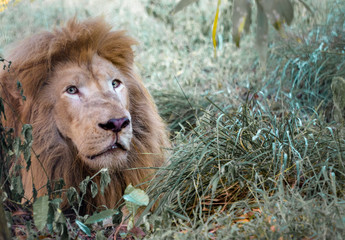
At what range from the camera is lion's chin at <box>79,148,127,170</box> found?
2980mm

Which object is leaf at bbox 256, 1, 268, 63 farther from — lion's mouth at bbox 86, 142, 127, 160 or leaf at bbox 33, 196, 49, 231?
lion's mouth at bbox 86, 142, 127, 160

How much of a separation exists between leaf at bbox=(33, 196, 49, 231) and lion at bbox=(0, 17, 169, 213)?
61 centimetres

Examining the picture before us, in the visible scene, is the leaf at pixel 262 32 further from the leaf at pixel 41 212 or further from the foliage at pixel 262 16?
the leaf at pixel 41 212

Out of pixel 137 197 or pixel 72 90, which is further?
pixel 72 90

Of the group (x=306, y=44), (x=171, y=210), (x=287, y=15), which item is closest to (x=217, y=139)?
(x=171, y=210)

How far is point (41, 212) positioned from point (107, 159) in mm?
712

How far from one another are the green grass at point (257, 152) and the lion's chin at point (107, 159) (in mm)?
261

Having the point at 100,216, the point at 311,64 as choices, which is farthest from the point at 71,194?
the point at 311,64

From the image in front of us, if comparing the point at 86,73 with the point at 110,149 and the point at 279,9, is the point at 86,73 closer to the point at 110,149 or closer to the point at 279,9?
the point at 110,149

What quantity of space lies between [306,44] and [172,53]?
7.14ft

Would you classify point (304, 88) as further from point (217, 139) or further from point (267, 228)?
point (267, 228)

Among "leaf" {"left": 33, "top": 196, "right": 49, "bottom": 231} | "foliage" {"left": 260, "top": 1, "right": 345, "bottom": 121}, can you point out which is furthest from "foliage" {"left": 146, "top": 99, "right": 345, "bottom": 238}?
"foliage" {"left": 260, "top": 1, "right": 345, "bottom": 121}

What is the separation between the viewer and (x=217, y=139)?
2967 mm

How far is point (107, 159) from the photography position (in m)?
2.99
